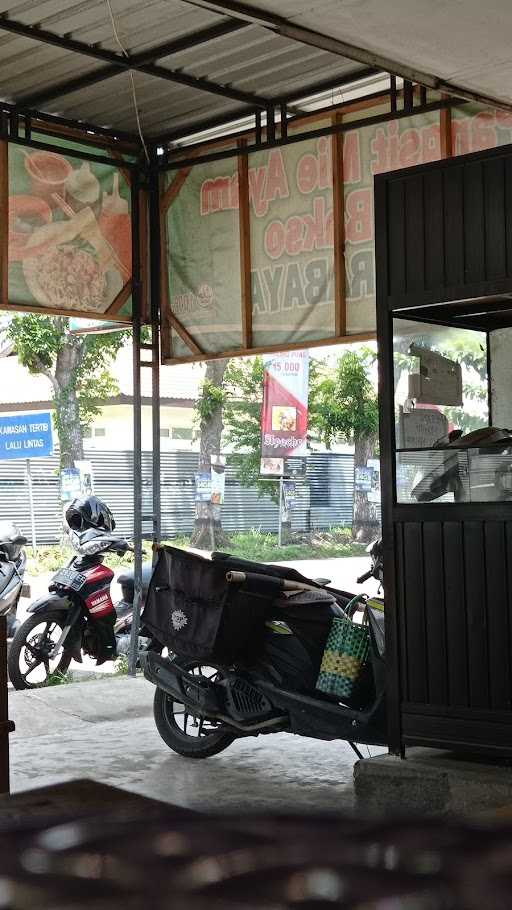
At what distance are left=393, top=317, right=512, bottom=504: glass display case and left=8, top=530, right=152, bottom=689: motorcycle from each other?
3379 mm

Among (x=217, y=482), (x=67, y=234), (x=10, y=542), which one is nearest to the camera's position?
(x=67, y=234)

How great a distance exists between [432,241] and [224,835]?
4310 millimetres

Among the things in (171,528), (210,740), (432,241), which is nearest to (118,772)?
(210,740)

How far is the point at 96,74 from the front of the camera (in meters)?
6.70

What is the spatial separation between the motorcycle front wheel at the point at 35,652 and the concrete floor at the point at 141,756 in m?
0.34

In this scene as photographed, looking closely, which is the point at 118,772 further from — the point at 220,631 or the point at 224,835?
the point at 224,835

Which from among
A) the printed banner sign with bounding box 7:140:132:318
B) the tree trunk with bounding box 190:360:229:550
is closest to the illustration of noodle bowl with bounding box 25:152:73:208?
the printed banner sign with bounding box 7:140:132:318

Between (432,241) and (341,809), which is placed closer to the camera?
(341,809)

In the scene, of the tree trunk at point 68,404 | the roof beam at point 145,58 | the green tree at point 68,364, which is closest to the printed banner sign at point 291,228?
the roof beam at point 145,58

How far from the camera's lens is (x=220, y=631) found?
16.4 ft

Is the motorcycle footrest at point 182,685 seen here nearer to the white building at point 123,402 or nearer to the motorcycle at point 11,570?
the motorcycle at point 11,570

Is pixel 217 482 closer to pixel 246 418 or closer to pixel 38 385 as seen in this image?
pixel 246 418

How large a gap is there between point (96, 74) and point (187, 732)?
3.94 metres

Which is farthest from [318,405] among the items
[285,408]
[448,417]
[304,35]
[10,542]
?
[304,35]
